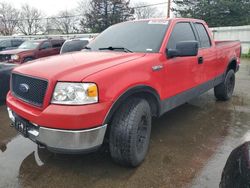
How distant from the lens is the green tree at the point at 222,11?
2558cm

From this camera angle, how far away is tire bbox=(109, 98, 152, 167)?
114 inches

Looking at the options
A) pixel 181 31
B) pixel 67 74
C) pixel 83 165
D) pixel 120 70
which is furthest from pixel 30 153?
pixel 181 31

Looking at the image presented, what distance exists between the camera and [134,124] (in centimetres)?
296

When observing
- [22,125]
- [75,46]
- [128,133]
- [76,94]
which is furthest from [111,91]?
[75,46]

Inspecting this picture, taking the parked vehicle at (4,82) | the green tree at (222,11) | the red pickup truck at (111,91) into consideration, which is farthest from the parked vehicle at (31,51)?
the green tree at (222,11)

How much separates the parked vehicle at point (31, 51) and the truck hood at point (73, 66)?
9138 millimetres

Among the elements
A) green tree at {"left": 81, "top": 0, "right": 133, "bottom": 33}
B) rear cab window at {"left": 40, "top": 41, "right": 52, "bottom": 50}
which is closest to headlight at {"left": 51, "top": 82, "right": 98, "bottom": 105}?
rear cab window at {"left": 40, "top": 41, "right": 52, "bottom": 50}

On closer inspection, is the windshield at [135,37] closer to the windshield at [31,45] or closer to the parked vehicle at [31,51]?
the parked vehicle at [31,51]

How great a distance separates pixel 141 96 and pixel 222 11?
26.5m

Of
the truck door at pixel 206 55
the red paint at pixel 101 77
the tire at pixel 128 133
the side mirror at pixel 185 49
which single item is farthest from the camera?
the truck door at pixel 206 55

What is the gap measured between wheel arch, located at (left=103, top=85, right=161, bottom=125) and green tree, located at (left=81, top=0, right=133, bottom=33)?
124ft

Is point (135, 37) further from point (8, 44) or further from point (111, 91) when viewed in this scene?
point (8, 44)

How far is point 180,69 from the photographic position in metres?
3.91

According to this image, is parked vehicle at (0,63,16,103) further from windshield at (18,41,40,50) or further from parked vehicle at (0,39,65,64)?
windshield at (18,41,40,50)
